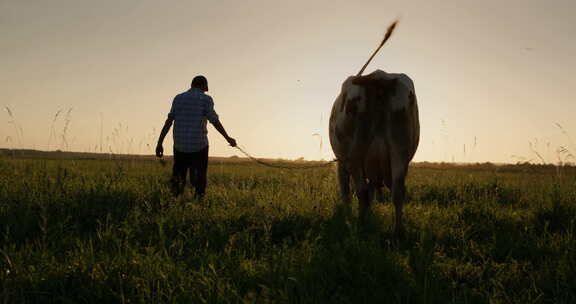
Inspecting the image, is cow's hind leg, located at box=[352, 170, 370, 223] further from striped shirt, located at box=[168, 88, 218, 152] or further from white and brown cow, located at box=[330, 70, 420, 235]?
striped shirt, located at box=[168, 88, 218, 152]

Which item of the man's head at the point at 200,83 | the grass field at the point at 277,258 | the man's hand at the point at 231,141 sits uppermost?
the man's head at the point at 200,83

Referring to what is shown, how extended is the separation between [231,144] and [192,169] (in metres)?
0.81

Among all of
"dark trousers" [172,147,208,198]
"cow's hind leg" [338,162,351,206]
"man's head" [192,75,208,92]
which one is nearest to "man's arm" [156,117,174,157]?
"dark trousers" [172,147,208,198]

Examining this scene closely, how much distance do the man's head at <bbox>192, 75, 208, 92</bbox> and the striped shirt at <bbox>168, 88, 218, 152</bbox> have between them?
0.16 metres

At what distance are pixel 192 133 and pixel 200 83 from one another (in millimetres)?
919

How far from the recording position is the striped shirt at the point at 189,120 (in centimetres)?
620

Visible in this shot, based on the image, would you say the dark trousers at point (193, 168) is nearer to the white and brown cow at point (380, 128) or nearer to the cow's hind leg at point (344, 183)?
the cow's hind leg at point (344, 183)

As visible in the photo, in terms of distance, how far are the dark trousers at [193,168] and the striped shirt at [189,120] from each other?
0.12 metres

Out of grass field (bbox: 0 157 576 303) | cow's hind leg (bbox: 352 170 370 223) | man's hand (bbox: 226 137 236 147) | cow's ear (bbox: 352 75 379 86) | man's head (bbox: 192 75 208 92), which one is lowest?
grass field (bbox: 0 157 576 303)

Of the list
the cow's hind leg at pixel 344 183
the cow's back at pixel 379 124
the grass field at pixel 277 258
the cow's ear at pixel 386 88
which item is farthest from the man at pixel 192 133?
the cow's ear at pixel 386 88

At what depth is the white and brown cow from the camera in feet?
13.5

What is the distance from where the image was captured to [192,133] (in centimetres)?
622

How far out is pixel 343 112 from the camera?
441 centimetres

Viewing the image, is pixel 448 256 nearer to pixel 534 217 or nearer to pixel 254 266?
pixel 254 266
